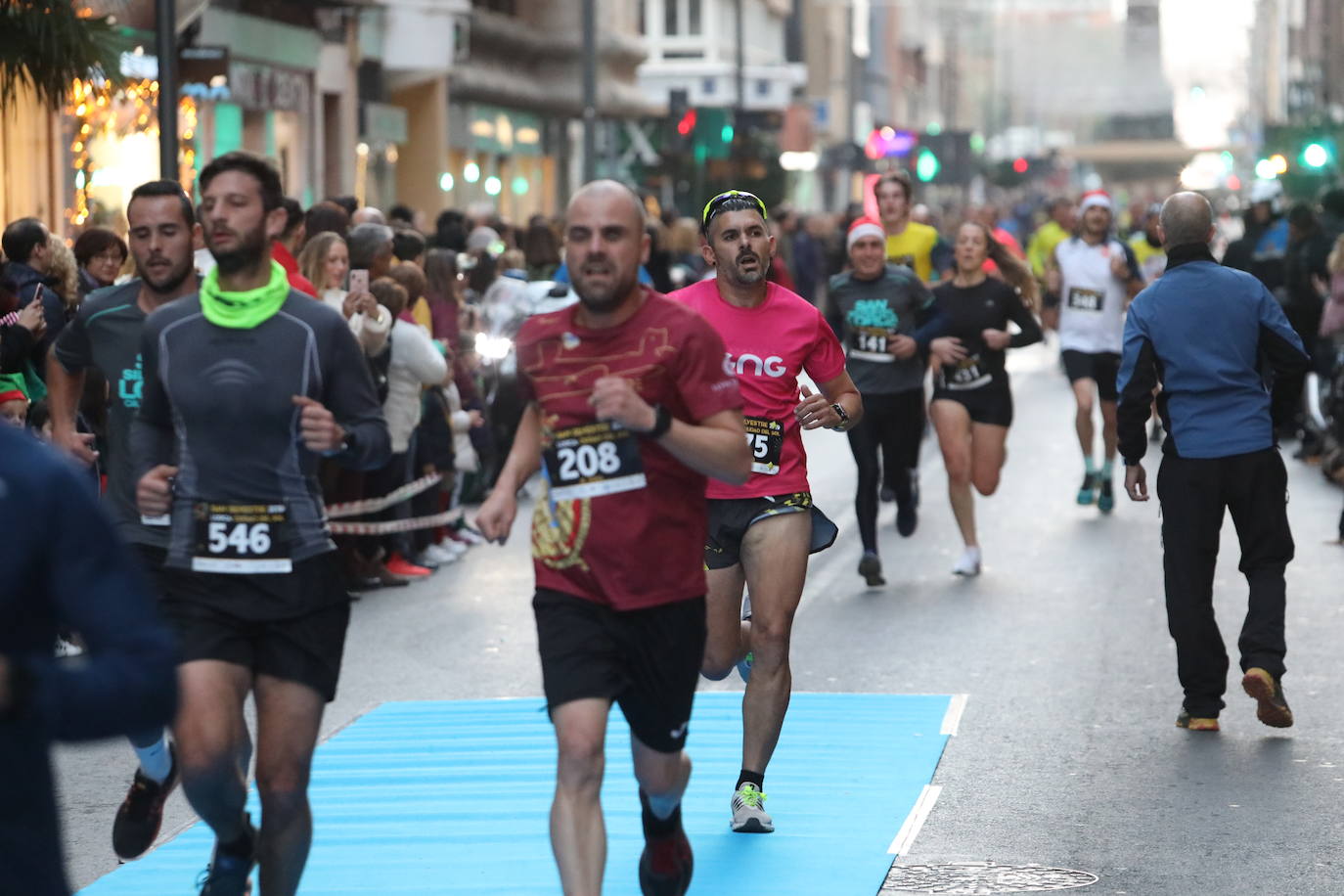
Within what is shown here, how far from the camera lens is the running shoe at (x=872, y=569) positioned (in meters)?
13.3

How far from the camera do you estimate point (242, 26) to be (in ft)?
89.4

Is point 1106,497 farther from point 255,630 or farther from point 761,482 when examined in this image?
point 255,630

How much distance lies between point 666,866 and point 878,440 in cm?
760

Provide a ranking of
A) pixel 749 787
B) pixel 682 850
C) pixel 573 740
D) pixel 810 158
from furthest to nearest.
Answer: pixel 810 158
pixel 749 787
pixel 682 850
pixel 573 740

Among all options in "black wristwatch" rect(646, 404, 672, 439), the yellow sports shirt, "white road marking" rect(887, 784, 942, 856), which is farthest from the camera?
the yellow sports shirt

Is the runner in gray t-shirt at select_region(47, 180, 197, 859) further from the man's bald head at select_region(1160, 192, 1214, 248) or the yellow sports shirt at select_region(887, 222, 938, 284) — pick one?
the yellow sports shirt at select_region(887, 222, 938, 284)

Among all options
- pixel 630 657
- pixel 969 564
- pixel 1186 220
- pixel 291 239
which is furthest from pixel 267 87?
pixel 630 657

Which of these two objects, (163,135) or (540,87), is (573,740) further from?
(540,87)

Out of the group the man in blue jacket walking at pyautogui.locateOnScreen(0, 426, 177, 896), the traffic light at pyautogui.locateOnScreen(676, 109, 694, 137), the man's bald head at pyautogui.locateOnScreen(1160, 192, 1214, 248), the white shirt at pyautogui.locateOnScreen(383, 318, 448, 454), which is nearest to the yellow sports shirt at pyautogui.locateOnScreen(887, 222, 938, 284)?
the white shirt at pyautogui.locateOnScreen(383, 318, 448, 454)

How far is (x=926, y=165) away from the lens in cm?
4466

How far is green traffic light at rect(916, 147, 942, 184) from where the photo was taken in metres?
44.7

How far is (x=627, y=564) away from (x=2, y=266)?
6327 millimetres

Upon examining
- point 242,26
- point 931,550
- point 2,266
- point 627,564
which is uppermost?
point 242,26

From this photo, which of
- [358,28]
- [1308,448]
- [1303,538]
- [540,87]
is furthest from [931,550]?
[540,87]
